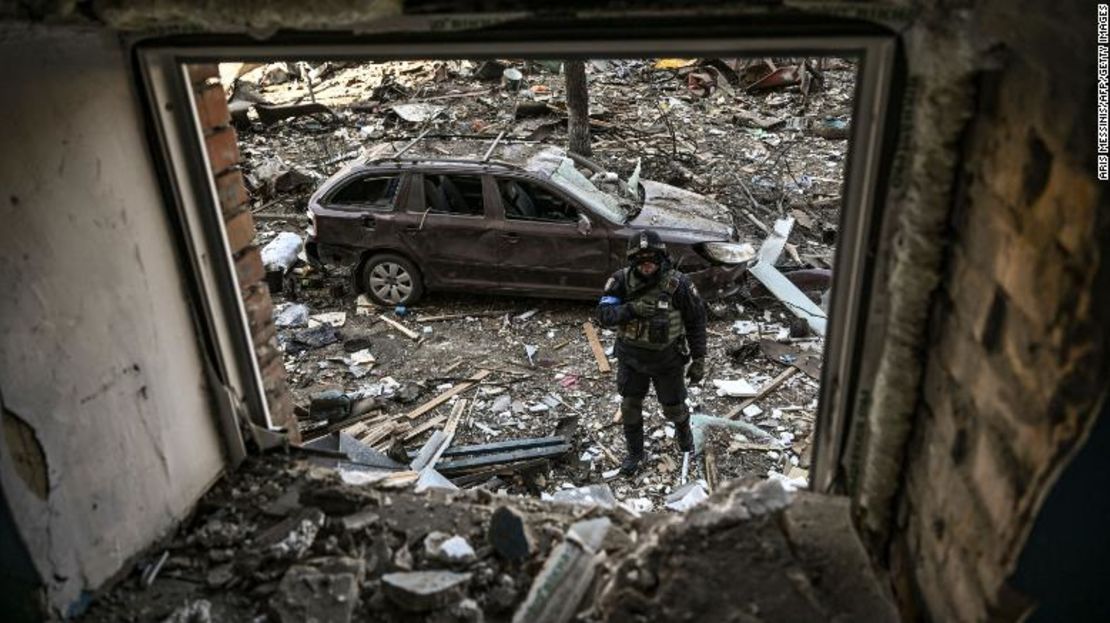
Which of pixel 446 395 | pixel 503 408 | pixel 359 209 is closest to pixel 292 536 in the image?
pixel 503 408

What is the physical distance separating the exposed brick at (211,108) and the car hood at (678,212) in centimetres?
571

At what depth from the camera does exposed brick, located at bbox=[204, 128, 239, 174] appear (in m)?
2.72

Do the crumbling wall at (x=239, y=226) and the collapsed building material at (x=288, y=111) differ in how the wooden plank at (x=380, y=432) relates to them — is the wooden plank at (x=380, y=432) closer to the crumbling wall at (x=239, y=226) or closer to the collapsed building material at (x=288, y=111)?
the crumbling wall at (x=239, y=226)

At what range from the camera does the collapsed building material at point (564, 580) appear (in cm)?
222

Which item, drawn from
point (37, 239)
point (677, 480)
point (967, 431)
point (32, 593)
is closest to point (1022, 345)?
point (967, 431)

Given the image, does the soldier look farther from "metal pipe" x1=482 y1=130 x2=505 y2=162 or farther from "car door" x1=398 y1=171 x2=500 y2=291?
"metal pipe" x1=482 y1=130 x2=505 y2=162

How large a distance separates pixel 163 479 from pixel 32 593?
505 millimetres

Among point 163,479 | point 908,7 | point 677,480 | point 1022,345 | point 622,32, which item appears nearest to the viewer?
point 1022,345

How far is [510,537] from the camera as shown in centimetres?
244

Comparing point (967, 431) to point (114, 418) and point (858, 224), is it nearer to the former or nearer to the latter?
point (858, 224)

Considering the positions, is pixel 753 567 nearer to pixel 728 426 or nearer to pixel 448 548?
Answer: pixel 448 548

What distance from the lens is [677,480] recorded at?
629 cm

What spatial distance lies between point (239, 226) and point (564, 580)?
1733 mm

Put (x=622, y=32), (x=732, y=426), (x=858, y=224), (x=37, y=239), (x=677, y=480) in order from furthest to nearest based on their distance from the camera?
(x=732, y=426)
(x=677, y=480)
(x=37, y=239)
(x=858, y=224)
(x=622, y=32)
